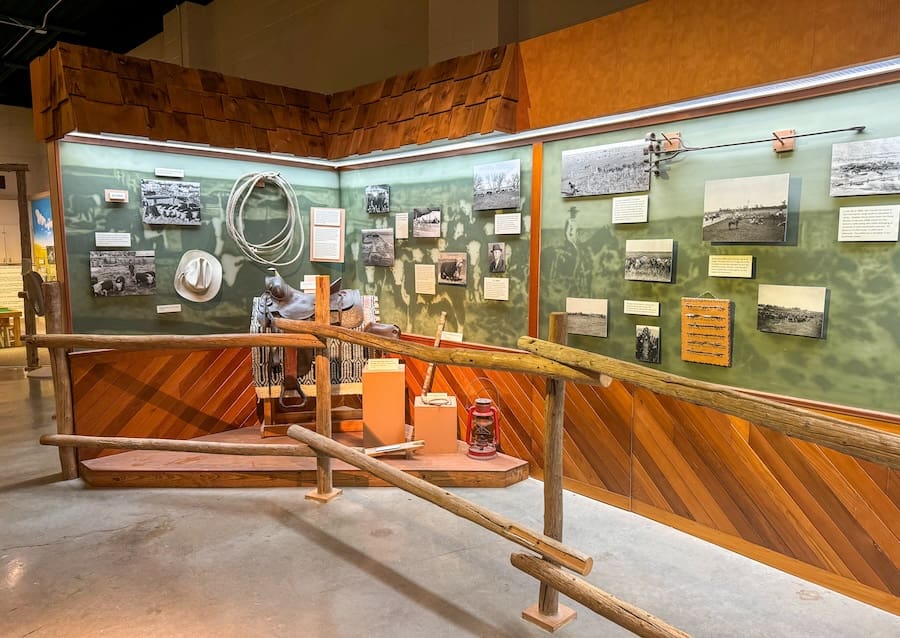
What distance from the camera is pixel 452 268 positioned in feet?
16.7

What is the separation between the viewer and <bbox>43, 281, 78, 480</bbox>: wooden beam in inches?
173

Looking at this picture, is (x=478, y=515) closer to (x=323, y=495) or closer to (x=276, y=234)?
(x=323, y=495)

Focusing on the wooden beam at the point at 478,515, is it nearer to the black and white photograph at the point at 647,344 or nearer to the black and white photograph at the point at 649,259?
the black and white photograph at the point at 647,344

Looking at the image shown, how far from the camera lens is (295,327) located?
418 cm

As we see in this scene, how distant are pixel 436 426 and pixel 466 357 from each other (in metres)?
1.68

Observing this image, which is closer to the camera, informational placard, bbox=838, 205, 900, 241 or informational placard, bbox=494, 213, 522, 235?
informational placard, bbox=838, 205, 900, 241

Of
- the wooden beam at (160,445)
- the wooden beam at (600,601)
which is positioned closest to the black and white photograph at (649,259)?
the wooden beam at (600,601)

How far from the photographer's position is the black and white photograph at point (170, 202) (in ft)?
16.3

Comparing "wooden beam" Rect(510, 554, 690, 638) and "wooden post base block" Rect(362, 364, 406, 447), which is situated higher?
"wooden post base block" Rect(362, 364, 406, 447)

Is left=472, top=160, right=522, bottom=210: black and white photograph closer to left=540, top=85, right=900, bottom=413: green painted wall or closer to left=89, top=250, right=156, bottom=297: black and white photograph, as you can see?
left=540, top=85, right=900, bottom=413: green painted wall

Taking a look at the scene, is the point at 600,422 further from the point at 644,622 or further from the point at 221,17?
the point at 221,17

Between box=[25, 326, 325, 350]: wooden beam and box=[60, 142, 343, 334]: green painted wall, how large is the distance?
0.58 meters

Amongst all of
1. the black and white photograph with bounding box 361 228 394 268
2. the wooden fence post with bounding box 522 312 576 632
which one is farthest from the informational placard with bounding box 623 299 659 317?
the black and white photograph with bounding box 361 228 394 268

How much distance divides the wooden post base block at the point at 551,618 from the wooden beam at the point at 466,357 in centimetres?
110
